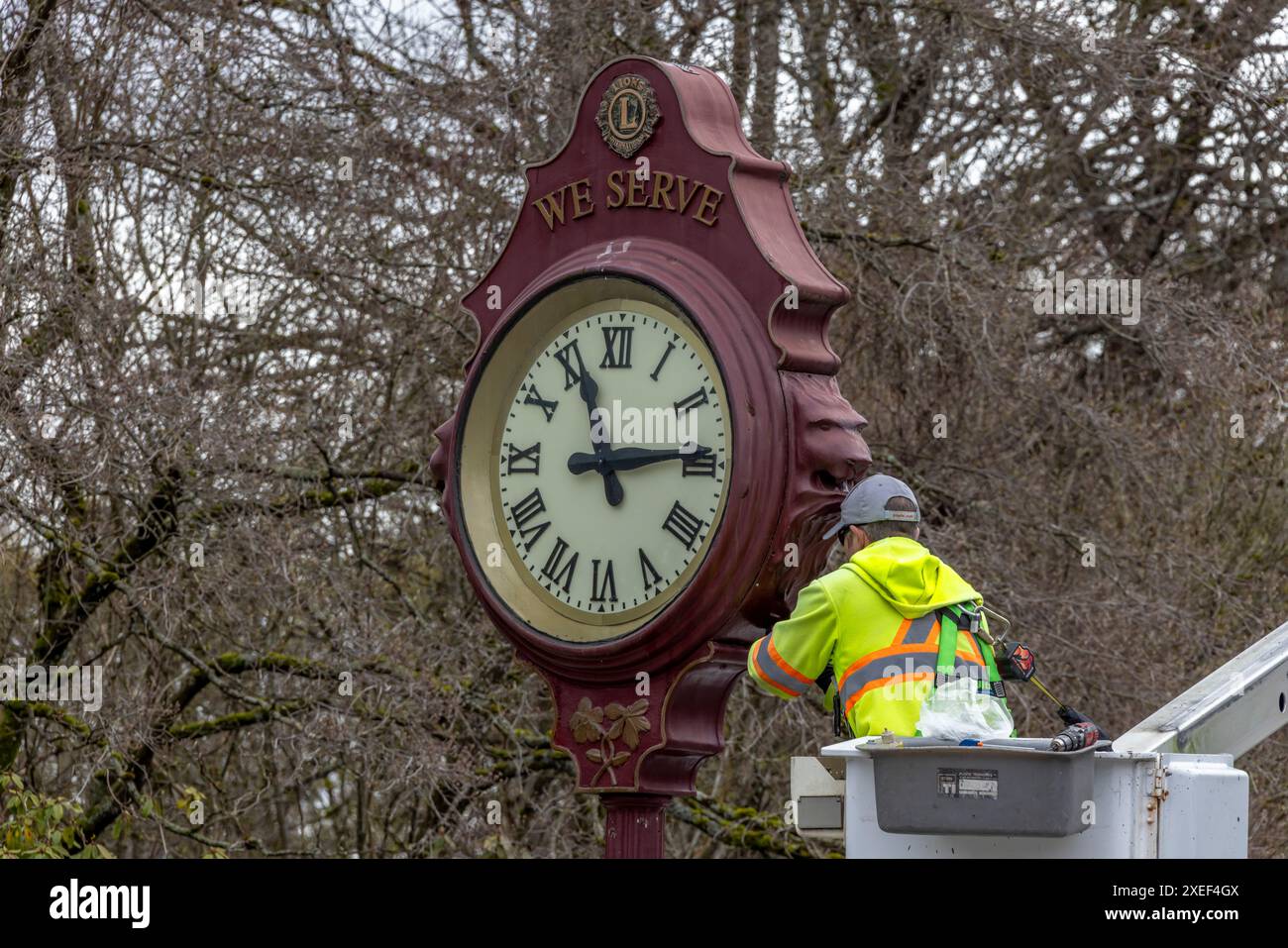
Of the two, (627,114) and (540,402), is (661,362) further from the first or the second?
(627,114)

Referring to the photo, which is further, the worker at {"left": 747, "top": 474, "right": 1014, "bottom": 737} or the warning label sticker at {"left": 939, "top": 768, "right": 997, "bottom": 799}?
the worker at {"left": 747, "top": 474, "right": 1014, "bottom": 737}

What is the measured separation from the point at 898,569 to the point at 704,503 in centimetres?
48

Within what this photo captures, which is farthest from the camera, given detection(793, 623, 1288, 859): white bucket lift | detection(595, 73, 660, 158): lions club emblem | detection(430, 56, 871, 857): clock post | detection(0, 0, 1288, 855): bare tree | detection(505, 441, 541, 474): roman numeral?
detection(0, 0, 1288, 855): bare tree

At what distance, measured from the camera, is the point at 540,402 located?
5027 mm

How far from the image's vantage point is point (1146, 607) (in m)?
7.40

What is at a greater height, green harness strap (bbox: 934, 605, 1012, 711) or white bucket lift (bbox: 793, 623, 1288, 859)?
green harness strap (bbox: 934, 605, 1012, 711)

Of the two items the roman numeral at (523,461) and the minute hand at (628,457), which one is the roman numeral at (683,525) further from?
the roman numeral at (523,461)

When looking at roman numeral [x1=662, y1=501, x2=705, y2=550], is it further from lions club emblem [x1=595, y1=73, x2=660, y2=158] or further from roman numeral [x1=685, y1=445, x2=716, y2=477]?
lions club emblem [x1=595, y1=73, x2=660, y2=158]

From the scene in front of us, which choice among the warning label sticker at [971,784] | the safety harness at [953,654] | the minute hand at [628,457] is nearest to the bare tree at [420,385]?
the minute hand at [628,457]

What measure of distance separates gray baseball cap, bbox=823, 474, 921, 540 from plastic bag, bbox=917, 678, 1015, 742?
1.27ft

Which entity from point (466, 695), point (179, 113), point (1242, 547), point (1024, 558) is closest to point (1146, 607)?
point (1024, 558)

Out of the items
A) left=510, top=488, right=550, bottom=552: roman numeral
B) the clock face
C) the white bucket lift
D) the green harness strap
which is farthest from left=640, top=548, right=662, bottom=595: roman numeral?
the white bucket lift

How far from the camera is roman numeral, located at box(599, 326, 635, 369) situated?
16.0ft

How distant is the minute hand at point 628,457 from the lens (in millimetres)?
4703
